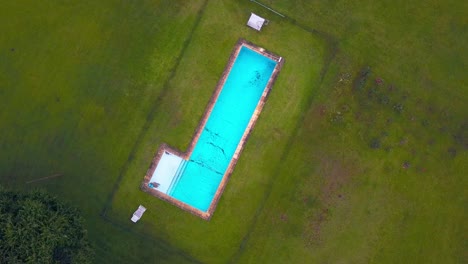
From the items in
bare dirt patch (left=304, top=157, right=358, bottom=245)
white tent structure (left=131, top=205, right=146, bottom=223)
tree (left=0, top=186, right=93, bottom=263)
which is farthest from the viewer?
bare dirt patch (left=304, top=157, right=358, bottom=245)

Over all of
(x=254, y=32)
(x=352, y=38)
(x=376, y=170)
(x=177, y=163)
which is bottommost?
(x=177, y=163)

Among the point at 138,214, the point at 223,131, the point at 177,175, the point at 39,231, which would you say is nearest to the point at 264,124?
the point at 223,131

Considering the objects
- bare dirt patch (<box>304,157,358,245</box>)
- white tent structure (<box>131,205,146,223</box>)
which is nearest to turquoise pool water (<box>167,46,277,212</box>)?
white tent structure (<box>131,205,146,223</box>)

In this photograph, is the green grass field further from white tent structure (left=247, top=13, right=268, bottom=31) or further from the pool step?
the pool step

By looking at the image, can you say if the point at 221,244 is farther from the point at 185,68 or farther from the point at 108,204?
the point at 185,68

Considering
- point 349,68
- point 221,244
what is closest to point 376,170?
point 349,68

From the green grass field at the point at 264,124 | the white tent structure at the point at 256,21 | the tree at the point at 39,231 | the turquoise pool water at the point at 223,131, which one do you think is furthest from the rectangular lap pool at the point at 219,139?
the tree at the point at 39,231

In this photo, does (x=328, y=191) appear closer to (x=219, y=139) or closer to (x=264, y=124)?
(x=264, y=124)

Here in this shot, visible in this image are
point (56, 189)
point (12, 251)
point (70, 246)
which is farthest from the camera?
point (56, 189)
